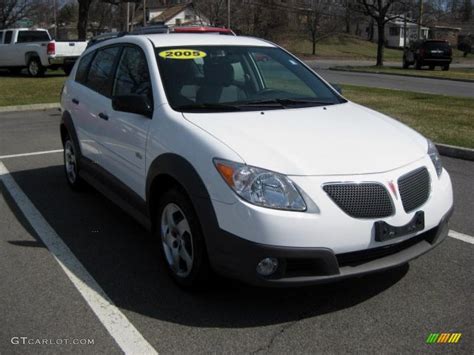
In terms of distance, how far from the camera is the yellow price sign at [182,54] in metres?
4.51

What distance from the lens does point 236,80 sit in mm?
4582

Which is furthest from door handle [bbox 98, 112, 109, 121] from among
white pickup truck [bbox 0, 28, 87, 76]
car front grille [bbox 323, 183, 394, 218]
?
white pickup truck [bbox 0, 28, 87, 76]

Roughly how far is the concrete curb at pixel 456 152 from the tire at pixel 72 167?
517 centimetres

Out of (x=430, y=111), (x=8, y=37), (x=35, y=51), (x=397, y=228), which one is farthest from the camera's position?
(x=8, y=37)

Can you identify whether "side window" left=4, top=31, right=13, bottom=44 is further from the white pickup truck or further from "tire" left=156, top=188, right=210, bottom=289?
"tire" left=156, top=188, right=210, bottom=289

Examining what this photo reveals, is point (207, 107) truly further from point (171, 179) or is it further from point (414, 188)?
point (414, 188)

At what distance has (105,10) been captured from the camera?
60188 mm

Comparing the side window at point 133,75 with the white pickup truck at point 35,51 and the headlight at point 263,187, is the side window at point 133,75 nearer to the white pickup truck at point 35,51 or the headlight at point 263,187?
the headlight at point 263,187

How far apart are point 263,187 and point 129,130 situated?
1592 millimetres

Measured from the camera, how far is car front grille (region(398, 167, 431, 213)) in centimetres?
340

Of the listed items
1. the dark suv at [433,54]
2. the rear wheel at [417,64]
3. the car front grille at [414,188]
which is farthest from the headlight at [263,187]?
the rear wheel at [417,64]

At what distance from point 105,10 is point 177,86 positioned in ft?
197

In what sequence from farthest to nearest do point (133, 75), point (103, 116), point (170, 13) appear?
1. point (170, 13)
2. point (103, 116)
3. point (133, 75)

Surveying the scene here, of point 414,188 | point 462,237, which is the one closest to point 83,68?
point 414,188
